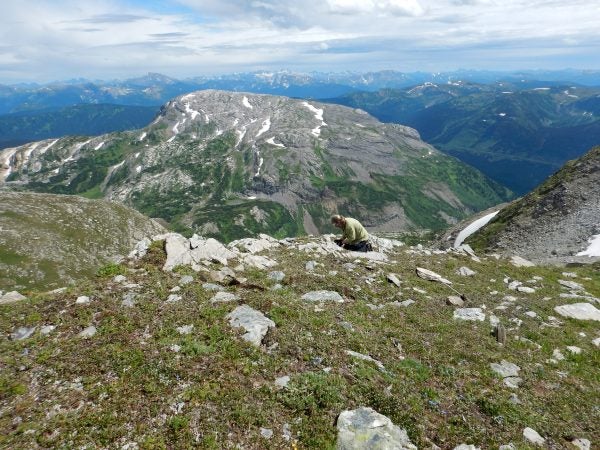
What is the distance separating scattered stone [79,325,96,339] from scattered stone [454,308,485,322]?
54.4 ft

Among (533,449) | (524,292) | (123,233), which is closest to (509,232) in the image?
(524,292)

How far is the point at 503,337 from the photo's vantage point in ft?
57.7

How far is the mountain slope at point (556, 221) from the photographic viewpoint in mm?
59950

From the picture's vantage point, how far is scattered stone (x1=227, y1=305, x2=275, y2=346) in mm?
14328

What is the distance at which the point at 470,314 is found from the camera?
2030cm

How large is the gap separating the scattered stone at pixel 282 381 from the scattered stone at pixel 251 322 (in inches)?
74.8

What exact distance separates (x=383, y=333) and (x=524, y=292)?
14710 mm

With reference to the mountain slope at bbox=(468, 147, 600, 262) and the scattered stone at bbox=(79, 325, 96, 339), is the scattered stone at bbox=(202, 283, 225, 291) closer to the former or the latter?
the scattered stone at bbox=(79, 325, 96, 339)

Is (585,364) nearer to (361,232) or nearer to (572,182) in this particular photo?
(361,232)

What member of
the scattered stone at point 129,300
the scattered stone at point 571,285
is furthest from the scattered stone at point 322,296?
A: the scattered stone at point 571,285

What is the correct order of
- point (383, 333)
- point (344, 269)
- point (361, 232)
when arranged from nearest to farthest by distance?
point (383, 333) → point (344, 269) → point (361, 232)

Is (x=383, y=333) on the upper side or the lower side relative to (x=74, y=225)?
upper

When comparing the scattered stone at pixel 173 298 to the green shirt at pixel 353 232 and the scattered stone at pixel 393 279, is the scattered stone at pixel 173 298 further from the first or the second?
the green shirt at pixel 353 232

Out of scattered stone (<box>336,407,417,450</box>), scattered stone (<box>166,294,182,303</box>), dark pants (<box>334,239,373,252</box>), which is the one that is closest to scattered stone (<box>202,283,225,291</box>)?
Answer: scattered stone (<box>166,294,182,303</box>)
